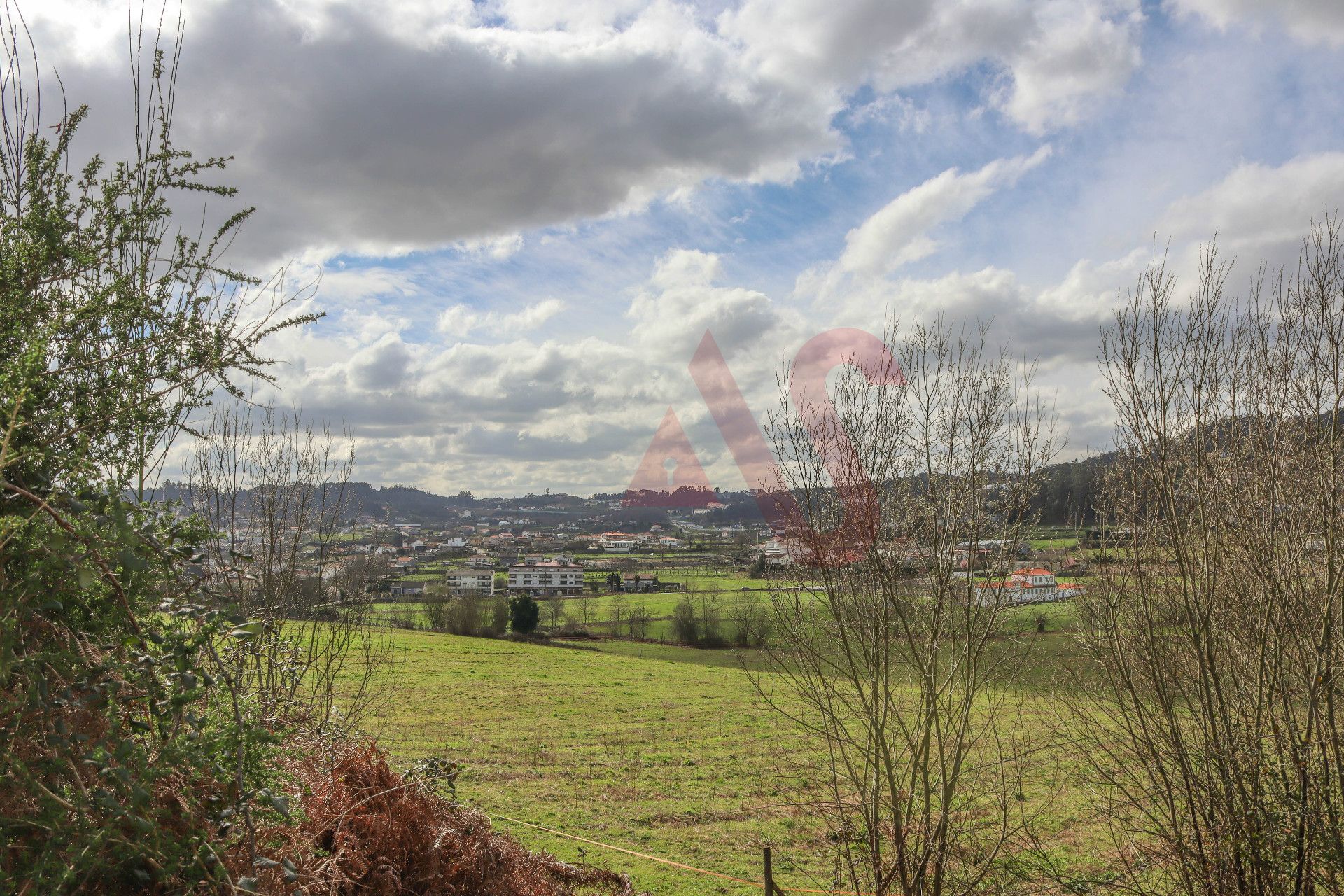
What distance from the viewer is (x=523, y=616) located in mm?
49188

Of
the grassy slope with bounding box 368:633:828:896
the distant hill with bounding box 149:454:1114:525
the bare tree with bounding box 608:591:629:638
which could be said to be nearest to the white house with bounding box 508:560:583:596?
the bare tree with bounding box 608:591:629:638

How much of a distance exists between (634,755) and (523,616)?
95.9 ft

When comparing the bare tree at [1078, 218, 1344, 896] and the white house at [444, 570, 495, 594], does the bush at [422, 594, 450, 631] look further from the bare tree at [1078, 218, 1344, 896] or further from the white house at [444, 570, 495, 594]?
the bare tree at [1078, 218, 1344, 896]

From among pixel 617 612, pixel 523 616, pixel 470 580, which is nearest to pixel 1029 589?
pixel 523 616

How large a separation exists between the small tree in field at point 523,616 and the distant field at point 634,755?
9.06 metres

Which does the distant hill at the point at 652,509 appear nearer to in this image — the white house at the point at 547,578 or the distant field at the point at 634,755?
the distant field at the point at 634,755

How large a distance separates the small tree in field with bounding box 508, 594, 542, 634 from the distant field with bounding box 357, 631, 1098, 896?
9065mm

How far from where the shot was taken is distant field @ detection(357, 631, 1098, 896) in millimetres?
12477

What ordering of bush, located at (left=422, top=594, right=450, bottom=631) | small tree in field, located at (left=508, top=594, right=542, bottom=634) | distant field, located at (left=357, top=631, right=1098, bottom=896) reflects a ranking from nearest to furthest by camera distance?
distant field, located at (left=357, top=631, right=1098, bottom=896)
bush, located at (left=422, top=594, right=450, bottom=631)
small tree in field, located at (left=508, top=594, right=542, bottom=634)

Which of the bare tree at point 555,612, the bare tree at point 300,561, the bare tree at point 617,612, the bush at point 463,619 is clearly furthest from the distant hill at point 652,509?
the bare tree at point 555,612

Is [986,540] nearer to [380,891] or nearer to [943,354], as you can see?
[943,354]

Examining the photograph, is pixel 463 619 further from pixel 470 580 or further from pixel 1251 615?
pixel 1251 615

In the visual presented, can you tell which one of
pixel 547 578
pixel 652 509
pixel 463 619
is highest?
pixel 652 509

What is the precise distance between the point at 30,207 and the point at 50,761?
2.14 m
